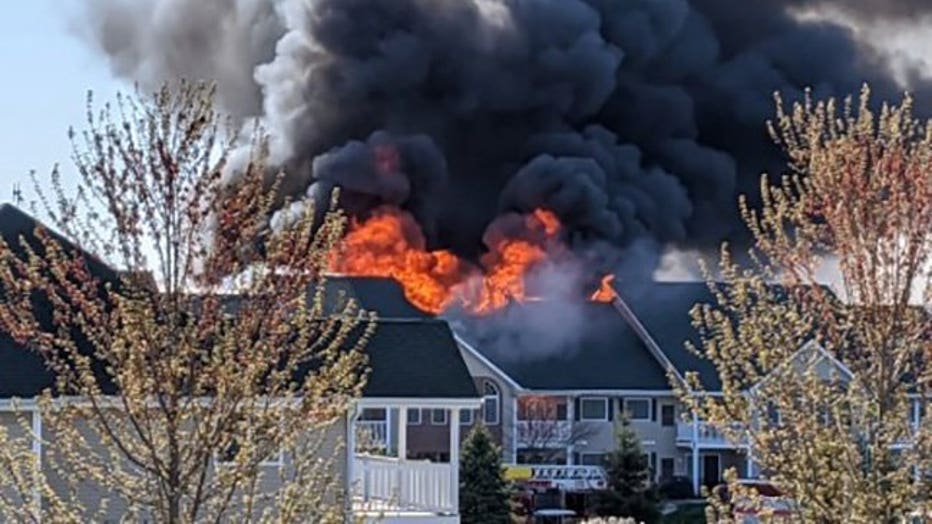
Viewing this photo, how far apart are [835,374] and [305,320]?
3805 millimetres

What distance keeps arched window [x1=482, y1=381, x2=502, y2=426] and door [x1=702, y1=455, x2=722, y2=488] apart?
653cm

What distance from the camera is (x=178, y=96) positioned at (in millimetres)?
10211

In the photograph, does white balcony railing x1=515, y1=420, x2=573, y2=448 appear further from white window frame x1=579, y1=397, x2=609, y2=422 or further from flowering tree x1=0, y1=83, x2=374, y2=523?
flowering tree x1=0, y1=83, x2=374, y2=523

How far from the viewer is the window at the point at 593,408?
5591 centimetres

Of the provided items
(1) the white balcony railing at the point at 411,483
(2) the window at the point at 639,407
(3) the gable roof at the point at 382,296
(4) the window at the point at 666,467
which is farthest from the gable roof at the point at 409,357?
(2) the window at the point at 639,407

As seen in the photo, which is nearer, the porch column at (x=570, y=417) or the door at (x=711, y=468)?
the porch column at (x=570, y=417)

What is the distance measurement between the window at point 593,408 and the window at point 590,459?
1.24 m

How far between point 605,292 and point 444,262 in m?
5.75

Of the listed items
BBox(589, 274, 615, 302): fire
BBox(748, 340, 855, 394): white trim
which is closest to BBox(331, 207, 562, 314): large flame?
BBox(589, 274, 615, 302): fire

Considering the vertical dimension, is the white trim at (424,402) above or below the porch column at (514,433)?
above

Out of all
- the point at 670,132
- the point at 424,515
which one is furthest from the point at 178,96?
the point at 670,132

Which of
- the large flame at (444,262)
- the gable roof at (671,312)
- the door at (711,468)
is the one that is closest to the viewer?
the door at (711,468)

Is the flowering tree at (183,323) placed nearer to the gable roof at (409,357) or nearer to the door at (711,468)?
the gable roof at (409,357)

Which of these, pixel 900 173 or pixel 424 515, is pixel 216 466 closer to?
pixel 900 173
